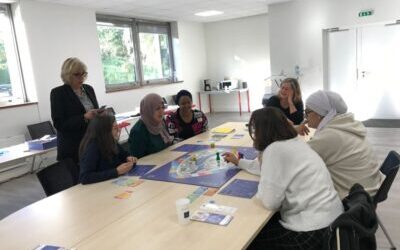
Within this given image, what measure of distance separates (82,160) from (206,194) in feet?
2.93

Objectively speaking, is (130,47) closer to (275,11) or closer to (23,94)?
(23,94)

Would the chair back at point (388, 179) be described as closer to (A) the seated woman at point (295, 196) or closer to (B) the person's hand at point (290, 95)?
(A) the seated woman at point (295, 196)

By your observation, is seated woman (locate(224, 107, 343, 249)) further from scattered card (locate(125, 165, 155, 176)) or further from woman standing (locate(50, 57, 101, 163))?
woman standing (locate(50, 57, 101, 163))

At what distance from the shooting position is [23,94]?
17.7 feet

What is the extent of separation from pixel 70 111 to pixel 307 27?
552 cm

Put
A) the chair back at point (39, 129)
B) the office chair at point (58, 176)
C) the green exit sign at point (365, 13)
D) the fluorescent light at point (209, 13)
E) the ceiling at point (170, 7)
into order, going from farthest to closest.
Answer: the fluorescent light at point (209, 13), the green exit sign at point (365, 13), the ceiling at point (170, 7), the chair back at point (39, 129), the office chair at point (58, 176)

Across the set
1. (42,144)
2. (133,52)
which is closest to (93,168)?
(42,144)

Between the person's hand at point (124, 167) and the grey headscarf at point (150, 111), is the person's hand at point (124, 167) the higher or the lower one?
the lower one

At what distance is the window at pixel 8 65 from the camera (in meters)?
5.18

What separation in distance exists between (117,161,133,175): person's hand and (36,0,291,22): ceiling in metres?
4.17

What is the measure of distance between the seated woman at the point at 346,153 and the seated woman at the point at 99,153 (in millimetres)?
1270

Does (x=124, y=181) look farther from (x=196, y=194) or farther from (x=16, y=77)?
(x=16, y=77)

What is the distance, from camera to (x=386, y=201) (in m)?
3.14

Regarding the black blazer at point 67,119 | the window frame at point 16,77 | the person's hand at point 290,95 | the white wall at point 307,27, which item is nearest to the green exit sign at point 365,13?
the white wall at point 307,27
